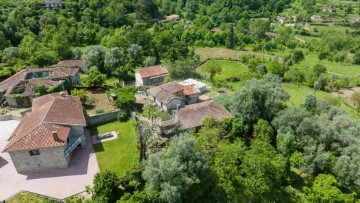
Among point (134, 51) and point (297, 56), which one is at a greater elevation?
point (134, 51)

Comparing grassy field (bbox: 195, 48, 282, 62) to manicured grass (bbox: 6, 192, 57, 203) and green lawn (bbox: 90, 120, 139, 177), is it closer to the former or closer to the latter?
green lawn (bbox: 90, 120, 139, 177)

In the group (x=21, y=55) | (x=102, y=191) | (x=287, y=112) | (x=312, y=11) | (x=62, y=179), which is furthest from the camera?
(x=312, y=11)

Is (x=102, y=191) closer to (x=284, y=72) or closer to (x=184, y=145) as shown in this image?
(x=184, y=145)

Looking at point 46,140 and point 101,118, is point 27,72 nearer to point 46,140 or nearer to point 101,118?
point 101,118

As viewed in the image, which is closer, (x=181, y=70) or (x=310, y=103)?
(x=310, y=103)

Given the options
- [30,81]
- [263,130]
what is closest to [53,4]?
[30,81]

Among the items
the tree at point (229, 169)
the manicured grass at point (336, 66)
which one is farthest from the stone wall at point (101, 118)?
the manicured grass at point (336, 66)

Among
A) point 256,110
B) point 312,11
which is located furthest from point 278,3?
point 256,110
